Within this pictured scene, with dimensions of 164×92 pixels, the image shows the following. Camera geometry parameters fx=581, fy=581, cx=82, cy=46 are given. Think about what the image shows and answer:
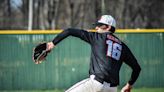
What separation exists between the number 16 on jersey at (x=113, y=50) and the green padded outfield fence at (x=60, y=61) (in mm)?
7742

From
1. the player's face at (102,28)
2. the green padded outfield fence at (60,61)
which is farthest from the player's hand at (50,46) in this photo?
the green padded outfield fence at (60,61)

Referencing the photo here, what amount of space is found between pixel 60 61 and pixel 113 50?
7.92m

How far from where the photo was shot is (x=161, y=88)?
14672mm

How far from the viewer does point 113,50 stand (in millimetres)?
6762

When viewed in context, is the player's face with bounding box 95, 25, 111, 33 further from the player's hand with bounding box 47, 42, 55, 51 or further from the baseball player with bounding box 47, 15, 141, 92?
the player's hand with bounding box 47, 42, 55, 51

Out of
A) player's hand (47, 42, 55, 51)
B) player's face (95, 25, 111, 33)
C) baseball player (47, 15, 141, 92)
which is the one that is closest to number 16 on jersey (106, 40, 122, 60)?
baseball player (47, 15, 141, 92)

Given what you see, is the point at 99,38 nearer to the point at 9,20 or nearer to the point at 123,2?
the point at 123,2

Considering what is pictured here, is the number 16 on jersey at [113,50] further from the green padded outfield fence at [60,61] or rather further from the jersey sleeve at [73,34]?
the green padded outfield fence at [60,61]

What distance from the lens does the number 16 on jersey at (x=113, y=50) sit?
22.1ft

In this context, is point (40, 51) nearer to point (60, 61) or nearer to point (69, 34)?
point (69, 34)

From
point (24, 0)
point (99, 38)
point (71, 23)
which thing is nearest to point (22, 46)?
point (99, 38)

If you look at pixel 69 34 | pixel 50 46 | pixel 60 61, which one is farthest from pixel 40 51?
pixel 60 61

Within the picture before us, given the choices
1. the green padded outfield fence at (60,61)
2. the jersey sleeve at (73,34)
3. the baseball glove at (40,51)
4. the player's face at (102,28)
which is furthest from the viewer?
the green padded outfield fence at (60,61)

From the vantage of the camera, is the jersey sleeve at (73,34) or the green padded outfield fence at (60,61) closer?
the jersey sleeve at (73,34)
